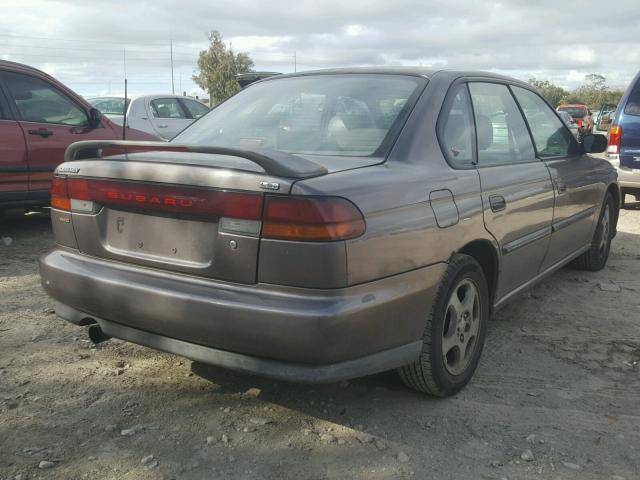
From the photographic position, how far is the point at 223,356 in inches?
97.3

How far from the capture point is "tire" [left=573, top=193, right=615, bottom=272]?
529 cm

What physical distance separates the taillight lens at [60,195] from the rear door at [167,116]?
7.87m

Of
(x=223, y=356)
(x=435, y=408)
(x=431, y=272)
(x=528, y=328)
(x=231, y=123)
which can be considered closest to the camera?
(x=223, y=356)

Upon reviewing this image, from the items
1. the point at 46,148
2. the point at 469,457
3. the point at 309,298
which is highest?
the point at 46,148

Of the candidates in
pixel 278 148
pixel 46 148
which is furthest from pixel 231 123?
pixel 46 148

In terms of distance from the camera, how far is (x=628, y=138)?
8.27 meters

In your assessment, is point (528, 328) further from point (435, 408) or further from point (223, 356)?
point (223, 356)

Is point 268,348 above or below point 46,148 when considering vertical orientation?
below

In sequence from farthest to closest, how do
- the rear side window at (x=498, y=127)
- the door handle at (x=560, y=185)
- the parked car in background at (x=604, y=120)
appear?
1. the parked car in background at (x=604, y=120)
2. the door handle at (x=560, y=185)
3. the rear side window at (x=498, y=127)

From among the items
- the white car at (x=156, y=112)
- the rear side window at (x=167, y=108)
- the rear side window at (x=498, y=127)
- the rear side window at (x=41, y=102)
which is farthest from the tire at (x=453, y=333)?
the rear side window at (x=167, y=108)

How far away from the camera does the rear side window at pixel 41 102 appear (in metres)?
5.95

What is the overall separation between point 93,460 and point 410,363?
1.35 m

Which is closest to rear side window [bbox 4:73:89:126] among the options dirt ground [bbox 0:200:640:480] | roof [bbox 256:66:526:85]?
dirt ground [bbox 0:200:640:480]

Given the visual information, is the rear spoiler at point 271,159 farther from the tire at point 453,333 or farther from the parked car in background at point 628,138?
the parked car in background at point 628,138
